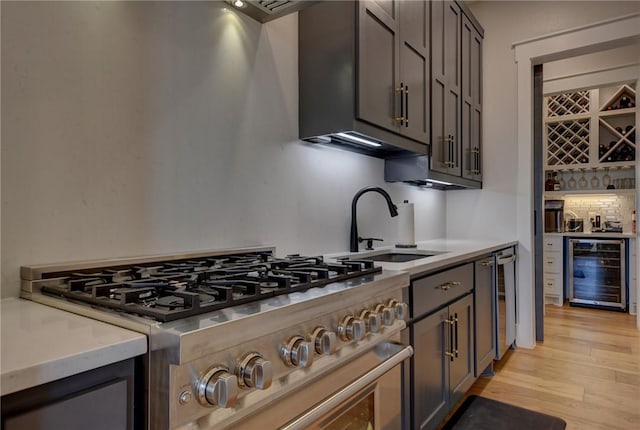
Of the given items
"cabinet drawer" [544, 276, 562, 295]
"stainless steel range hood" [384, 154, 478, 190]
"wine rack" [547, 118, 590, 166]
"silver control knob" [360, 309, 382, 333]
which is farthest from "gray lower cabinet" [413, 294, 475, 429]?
"wine rack" [547, 118, 590, 166]

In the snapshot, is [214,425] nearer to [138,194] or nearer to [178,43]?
[138,194]

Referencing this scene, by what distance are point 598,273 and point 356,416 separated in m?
4.52

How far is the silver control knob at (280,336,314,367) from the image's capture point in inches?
30.3

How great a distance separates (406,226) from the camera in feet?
7.92

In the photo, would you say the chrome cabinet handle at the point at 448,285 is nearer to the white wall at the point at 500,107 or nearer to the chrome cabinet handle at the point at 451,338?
the chrome cabinet handle at the point at 451,338

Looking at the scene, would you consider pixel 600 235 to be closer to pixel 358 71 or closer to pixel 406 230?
pixel 406 230

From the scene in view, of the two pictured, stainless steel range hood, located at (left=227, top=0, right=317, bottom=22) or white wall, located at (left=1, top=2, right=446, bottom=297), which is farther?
stainless steel range hood, located at (left=227, top=0, right=317, bottom=22)

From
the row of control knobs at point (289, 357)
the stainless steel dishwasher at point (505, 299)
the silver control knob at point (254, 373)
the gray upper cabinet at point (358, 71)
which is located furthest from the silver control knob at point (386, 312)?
the stainless steel dishwasher at point (505, 299)

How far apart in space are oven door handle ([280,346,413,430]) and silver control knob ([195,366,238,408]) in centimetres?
22

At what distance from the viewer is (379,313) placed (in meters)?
1.10

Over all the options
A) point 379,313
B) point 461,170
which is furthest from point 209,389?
point 461,170

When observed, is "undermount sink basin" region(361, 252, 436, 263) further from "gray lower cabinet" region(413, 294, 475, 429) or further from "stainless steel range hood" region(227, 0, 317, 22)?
"stainless steel range hood" region(227, 0, 317, 22)

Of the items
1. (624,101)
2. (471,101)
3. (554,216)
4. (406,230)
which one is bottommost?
(406,230)

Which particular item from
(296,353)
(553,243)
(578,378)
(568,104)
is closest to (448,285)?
(296,353)
